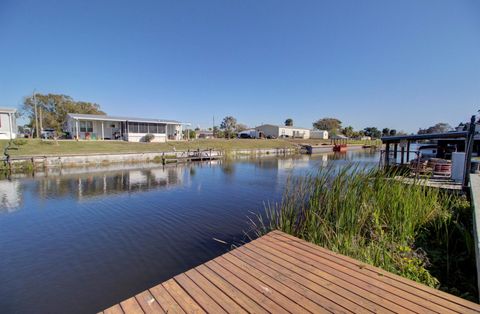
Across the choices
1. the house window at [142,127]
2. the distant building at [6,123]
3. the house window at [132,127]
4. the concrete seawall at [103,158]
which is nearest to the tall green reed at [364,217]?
the concrete seawall at [103,158]

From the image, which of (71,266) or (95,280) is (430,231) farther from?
(71,266)

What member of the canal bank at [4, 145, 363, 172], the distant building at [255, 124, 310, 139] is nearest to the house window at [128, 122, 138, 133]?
the canal bank at [4, 145, 363, 172]

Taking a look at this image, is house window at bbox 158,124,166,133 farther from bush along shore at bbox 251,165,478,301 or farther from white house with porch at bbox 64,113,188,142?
bush along shore at bbox 251,165,478,301

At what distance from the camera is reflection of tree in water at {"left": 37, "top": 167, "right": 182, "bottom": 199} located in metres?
11.3


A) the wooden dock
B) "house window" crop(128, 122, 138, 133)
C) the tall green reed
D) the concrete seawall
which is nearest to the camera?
the wooden dock

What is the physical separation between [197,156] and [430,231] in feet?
71.2

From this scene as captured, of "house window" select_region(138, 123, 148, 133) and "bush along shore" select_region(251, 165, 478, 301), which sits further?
"house window" select_region(138, 123, 148, 133)

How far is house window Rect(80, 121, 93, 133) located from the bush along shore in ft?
102

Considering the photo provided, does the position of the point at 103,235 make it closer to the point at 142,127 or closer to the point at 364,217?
the point at 364,217

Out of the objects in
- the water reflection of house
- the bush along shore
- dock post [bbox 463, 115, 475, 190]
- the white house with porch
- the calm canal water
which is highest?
the white house with porch

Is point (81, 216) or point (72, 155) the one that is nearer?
point (81, 216)

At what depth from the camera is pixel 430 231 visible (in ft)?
15.8

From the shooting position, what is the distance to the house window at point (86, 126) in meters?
28.3

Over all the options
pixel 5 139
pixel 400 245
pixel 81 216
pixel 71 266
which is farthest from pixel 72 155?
pixel 400 245
